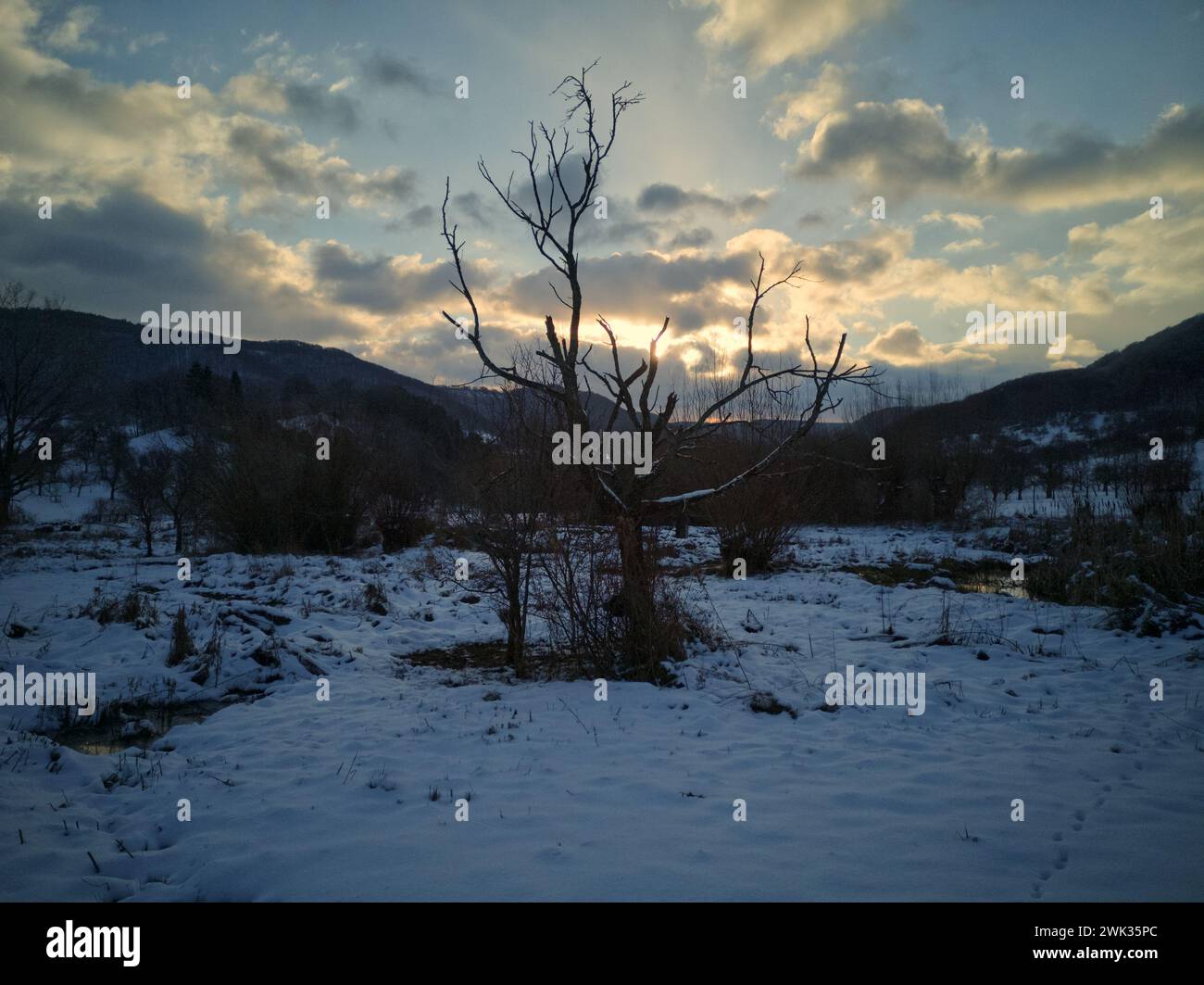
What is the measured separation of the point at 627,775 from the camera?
4.19 meters

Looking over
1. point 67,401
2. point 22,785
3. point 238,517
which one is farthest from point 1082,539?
point 67,401

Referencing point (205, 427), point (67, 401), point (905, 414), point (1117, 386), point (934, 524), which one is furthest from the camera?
point (1117, 386)

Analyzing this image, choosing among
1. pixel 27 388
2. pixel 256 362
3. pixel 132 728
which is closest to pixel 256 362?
pixel 256 362

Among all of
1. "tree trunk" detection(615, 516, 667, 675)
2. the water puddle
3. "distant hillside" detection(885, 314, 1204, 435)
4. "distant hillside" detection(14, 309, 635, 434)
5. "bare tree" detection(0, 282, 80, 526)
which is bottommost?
the water puddle

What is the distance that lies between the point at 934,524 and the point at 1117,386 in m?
48.4

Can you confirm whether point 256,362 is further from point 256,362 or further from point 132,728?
point 132,728

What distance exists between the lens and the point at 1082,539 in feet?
40.1

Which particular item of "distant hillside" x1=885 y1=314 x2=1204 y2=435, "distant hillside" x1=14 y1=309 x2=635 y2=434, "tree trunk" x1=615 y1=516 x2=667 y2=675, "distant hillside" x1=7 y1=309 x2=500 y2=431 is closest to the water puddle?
"tree trunk" x1=615 y1=516 x2=667 y2=675

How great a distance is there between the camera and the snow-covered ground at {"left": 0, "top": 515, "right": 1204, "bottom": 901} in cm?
292

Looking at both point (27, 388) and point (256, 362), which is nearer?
point (27, 388)

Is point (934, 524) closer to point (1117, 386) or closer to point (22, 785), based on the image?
point (22, 785)

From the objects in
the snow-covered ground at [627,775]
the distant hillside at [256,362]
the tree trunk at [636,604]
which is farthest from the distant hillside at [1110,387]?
the distant hillside at [256,362]

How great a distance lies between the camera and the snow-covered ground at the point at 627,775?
2922 mm

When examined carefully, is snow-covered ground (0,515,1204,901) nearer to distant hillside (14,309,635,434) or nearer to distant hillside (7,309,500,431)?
distant hillside (14,309,635,434)
